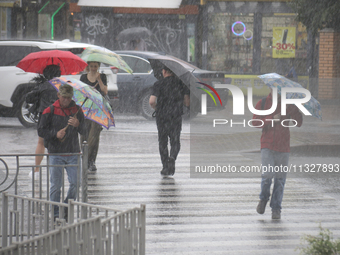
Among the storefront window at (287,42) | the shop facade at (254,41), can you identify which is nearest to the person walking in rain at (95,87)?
the shop facade at (254,41)

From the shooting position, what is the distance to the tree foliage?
20.6 m

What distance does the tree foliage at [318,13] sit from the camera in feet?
67.7

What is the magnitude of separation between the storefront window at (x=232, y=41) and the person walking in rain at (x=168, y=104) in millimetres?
17093

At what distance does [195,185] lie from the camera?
8.82 meters

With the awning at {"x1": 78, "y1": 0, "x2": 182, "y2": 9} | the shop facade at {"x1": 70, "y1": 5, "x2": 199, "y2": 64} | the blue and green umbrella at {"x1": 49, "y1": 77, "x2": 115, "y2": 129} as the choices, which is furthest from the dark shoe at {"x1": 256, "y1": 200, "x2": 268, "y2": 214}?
the awning at {"x1": 78, "y1": 0, "x2": 182, "y2": 9}

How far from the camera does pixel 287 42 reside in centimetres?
2553

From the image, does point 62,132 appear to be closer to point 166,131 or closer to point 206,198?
point 206,198

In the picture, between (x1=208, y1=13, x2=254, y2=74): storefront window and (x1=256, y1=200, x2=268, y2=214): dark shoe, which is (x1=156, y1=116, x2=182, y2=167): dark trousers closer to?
(x1=256, y1=200, x2=268, y2=214): dark shoe

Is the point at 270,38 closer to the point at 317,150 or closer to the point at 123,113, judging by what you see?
the point at 123,113

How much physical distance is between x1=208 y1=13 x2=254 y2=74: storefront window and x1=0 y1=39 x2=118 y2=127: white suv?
1254 centimetres

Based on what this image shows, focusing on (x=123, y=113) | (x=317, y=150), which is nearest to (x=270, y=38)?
(x=123, y=113)

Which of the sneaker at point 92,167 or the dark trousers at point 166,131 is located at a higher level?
the dark trousers at point 166,131

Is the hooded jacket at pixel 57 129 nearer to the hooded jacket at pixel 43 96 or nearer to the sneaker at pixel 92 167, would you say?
the hooded jacket at pixel 43 96

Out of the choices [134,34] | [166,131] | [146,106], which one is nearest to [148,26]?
[134,34]
